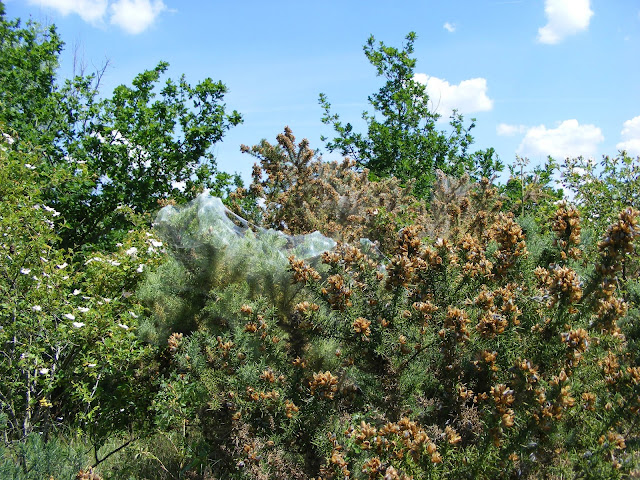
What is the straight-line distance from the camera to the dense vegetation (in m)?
2.47

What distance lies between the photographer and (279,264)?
3.72 m

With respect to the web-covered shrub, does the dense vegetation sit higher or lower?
lower

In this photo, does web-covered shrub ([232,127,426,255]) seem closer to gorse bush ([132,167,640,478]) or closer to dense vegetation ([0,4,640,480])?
dense vegetation ([0,4,640,480])

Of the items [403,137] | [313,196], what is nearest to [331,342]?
[313,196]

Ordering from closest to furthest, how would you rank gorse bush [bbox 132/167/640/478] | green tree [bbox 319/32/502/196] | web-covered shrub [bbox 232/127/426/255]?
gorse bush [bbox 132/167/640/478] < web-covered shrub [bbox 232/127/426/255] < green tree [bbox 319/32/502/196]

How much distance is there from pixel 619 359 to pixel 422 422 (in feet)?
3.79

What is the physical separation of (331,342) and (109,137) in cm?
579

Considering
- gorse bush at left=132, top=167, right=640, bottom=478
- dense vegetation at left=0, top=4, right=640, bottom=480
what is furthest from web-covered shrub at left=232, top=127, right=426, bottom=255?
gorse bush at left=132, top=167, right=640, bottom=478

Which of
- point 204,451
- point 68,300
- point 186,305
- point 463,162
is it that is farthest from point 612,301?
point 463,162

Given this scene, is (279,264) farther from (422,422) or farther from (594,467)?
(594,467)

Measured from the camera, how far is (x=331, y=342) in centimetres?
328

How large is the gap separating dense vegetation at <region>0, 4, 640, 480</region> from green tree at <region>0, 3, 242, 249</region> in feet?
3.89

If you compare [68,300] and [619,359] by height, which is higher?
[68,300]

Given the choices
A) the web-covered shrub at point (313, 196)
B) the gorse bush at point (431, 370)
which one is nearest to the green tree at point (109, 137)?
the web-covered shrub at point (313, 196)
